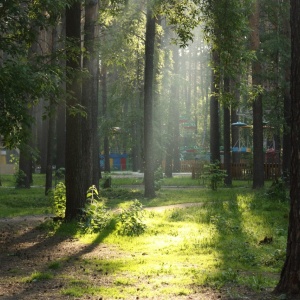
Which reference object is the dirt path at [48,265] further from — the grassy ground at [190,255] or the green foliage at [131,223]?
the green foliage at [131,223]

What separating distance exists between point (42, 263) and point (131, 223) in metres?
3.46

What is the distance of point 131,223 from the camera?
13336 millimetres

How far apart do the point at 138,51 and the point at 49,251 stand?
617 inches

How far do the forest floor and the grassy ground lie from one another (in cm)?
7

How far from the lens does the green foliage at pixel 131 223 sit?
13.2 metres

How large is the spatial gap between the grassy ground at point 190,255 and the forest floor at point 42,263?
7cm

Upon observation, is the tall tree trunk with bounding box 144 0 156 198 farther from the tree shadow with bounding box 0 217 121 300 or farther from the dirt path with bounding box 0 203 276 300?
the tree shadow with bounding box 0 217 121 300

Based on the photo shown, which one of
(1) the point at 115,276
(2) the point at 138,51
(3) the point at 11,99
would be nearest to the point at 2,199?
(2) the point at 138,51

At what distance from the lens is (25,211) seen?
1878 centimetres

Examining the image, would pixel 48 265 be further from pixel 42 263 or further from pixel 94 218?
pixel 94 218

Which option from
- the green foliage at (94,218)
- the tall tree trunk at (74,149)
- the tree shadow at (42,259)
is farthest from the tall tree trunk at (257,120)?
the tree shadow at (42,259)

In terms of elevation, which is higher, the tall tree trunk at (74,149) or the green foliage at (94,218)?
the tall tree trunk at (74,149)

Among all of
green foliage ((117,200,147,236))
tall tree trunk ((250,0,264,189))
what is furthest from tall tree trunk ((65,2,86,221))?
tall tree trunk ((250,0,264,189))

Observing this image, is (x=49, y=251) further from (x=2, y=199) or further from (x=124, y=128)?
(x=124, y=128)
